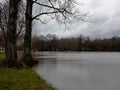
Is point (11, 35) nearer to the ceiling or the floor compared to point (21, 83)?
nearer to the ceiling

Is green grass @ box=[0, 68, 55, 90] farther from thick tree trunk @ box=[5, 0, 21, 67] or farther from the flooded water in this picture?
thick tree trunk @ box=[5, 0, 21, 67]

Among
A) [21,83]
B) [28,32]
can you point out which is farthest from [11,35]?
[21,83]

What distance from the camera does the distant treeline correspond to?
12575 cm

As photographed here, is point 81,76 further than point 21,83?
Yes

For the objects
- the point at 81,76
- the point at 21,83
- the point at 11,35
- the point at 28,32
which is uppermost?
the point at 28,32

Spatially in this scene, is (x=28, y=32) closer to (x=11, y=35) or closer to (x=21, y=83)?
(x=11, y=35)

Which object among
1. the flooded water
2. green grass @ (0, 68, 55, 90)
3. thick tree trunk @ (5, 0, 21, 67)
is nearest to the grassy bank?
green grass @ (0, 68, 55, 90)

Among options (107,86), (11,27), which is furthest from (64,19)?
(107,86)

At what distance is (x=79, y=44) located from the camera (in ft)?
439

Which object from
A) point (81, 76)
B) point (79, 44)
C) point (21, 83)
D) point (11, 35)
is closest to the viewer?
point (21, 83)

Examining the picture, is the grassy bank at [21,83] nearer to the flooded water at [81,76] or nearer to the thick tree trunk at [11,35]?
the flooded water at [81,76]

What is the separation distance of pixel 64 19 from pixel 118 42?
106401mm

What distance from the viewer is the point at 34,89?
345 inches

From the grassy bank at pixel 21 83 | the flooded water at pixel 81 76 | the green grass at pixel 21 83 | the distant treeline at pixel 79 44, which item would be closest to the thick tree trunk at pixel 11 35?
the flooded water at pixel 81 76
